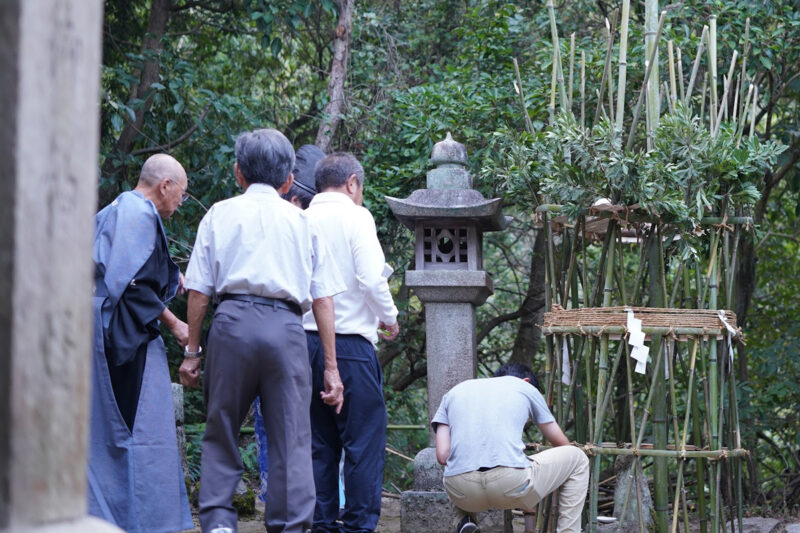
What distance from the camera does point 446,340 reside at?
16.9 feet

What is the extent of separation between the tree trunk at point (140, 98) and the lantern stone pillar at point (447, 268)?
2.29 metres

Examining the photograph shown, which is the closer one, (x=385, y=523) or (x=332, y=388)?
(x=332, y=388)

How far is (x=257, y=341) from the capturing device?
2.99 m

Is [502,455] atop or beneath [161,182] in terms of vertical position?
beneath

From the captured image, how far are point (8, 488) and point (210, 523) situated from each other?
6.10 feet

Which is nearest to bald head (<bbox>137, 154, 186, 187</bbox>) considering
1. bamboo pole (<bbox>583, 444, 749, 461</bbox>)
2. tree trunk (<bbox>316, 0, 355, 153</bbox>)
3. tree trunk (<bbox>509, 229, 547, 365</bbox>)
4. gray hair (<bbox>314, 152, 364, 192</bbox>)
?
gray hair (<bbox>314, 152, 364, 192</bbox>)

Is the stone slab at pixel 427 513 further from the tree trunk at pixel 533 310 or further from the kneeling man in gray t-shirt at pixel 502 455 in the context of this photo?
the tree trunk at pixel 533 310

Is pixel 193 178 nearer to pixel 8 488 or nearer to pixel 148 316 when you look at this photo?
pixel 148 316

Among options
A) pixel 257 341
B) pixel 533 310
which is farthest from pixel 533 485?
pixel 533 310

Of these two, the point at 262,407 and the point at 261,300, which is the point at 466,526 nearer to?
the point at 262,407

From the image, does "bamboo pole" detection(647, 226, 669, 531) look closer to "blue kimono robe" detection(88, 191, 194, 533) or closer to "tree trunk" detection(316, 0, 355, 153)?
"blue kimono robe" detection(88, 191, 194, 533)

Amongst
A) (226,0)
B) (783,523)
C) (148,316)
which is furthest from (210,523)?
(226,0)

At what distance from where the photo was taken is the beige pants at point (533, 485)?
3.75m

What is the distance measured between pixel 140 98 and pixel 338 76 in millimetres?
1474
